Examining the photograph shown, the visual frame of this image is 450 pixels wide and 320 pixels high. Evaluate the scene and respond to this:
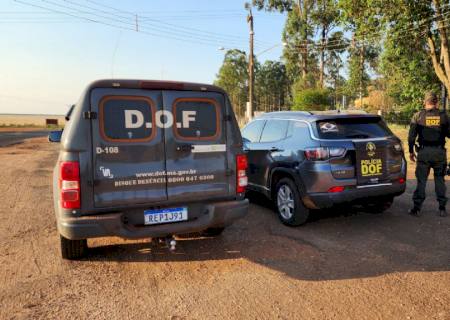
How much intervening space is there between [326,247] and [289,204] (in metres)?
1.08

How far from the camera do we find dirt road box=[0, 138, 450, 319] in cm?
325

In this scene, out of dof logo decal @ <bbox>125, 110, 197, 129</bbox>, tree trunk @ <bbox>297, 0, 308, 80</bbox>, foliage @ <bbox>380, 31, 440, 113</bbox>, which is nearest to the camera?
dof logo decal @ <bbox>125, 110, 197, 129</bbox>

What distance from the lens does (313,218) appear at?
6.09 m

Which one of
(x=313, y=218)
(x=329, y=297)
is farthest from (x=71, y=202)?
(x=313, y=218)

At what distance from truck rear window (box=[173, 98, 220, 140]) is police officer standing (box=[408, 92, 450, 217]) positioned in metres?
3.64

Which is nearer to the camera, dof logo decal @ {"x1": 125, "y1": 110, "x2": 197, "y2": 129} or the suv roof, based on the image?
dof logo decal @ {"x1": 125, "y1": 110, "x2": 197, "y2": 129}

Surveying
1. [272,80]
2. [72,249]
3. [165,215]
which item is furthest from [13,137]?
[272,80]

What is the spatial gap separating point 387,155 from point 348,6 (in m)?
14.8

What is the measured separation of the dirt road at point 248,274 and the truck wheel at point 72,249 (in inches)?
3.7

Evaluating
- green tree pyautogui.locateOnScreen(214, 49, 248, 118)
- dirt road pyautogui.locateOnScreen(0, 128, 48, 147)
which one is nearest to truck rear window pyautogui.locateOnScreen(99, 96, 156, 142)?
dirt road pyautogui.locateOnScreen(0, 128, 48, 147)

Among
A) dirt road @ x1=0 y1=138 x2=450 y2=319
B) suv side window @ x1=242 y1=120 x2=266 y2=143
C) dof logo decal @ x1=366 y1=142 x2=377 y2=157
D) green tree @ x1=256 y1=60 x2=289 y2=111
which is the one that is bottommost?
dirt road @ x1=0 y1=138 x2=450 y2=319

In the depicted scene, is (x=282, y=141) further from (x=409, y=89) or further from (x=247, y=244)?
(x=409, y=89)

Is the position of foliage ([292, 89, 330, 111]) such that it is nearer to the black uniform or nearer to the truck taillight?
the black uniform

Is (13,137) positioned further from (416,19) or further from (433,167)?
(433,167)
